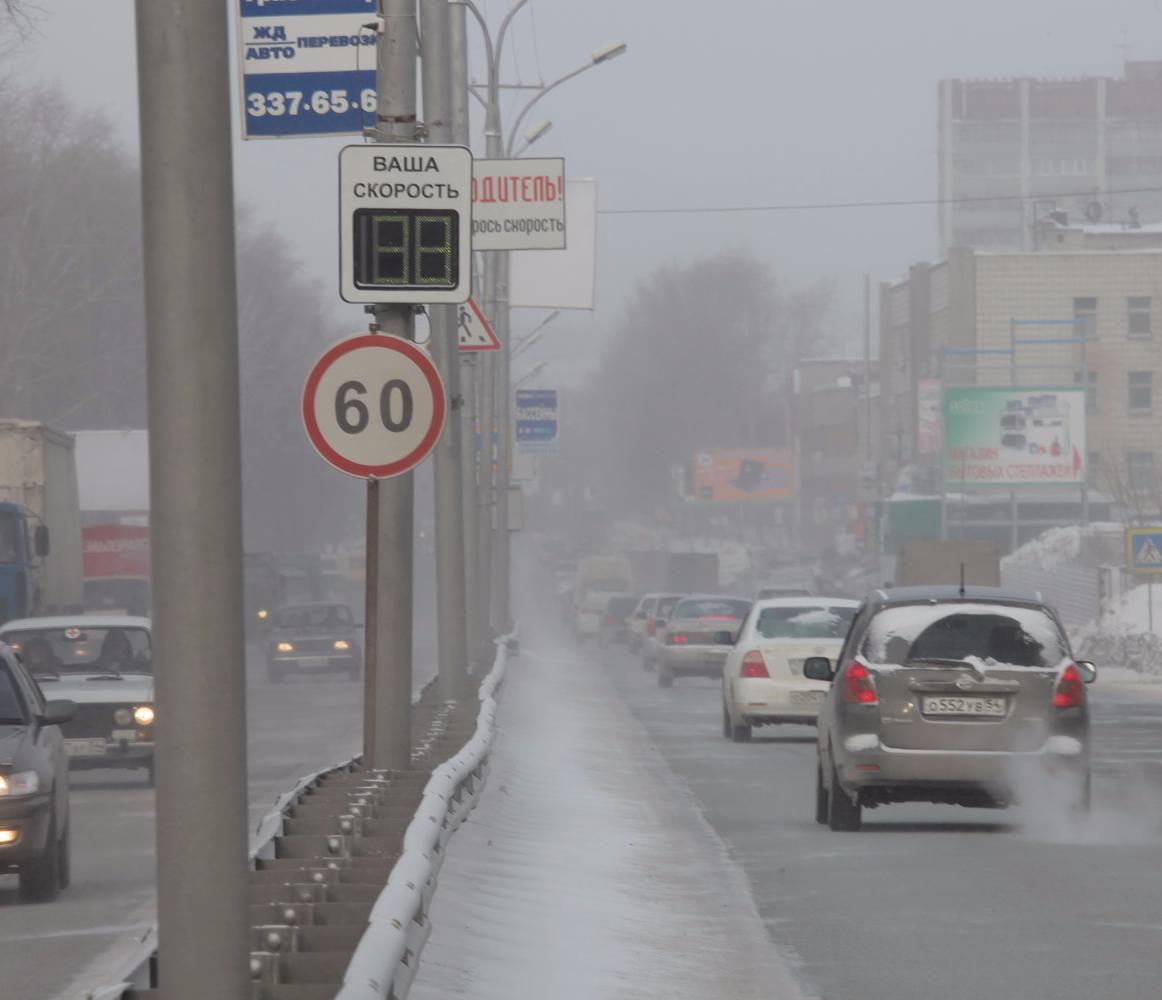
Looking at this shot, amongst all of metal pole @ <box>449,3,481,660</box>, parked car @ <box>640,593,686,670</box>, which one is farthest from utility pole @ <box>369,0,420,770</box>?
parked car @ <box>640,593,686,670</box>

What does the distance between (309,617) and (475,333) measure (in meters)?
28.9

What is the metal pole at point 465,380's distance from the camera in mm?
30141

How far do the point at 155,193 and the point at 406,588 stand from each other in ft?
32.5

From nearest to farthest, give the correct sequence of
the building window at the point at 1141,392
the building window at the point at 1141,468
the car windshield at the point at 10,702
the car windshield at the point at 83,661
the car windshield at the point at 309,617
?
the car windshield at the point at 10,702, the car windshield at the point at 83,661, the car windshield at the point at 309,617, the building window at the point at 1141,468, the building window at the point at 1141,392

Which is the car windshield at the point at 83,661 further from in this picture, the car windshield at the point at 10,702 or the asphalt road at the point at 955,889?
the car windshield at the point at 10,702

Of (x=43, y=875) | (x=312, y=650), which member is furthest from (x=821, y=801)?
(x=312, y=650)

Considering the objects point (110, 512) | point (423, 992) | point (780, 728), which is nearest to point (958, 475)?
point (110, 512)

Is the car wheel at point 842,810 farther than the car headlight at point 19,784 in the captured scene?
Yes

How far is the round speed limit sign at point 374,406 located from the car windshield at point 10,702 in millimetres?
2941

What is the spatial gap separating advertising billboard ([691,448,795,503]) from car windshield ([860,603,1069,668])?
123203 millimetres

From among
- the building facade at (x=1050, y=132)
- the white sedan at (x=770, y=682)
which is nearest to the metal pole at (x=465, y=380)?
the white sedan at (x=770, y=682)

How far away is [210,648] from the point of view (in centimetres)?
619

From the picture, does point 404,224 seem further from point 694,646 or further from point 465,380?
point 694,646

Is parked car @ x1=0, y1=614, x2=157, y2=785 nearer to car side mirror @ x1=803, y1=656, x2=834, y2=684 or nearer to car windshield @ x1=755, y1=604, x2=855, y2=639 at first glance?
car side mirror @ x1=803, y1=656, x2=834, y2=684
